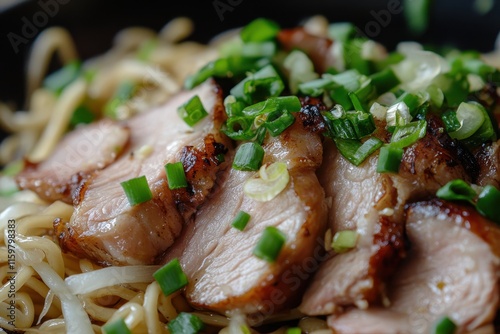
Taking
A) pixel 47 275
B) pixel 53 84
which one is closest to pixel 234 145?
pixel 47 275

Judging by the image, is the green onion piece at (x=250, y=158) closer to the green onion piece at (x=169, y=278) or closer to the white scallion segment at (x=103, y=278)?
the green onion piece at (x=169, y=278)

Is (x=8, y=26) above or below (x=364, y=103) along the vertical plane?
above

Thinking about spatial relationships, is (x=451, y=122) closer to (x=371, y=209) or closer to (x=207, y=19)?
(x=371, y=209)

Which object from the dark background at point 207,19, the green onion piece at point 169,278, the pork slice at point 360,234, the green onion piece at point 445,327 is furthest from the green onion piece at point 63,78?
the green onion piece at point 445,327

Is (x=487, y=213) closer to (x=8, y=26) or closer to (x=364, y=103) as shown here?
(x=364, y=103)

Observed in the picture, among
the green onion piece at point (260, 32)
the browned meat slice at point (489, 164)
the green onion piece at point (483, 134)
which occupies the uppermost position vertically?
the green onion piece at point (260, 32)

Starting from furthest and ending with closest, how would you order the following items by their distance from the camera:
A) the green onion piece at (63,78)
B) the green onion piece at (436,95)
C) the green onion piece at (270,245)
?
the green onion piece at (63,78), the green onion piece at (436,95), the green onion piece at (270,245)
